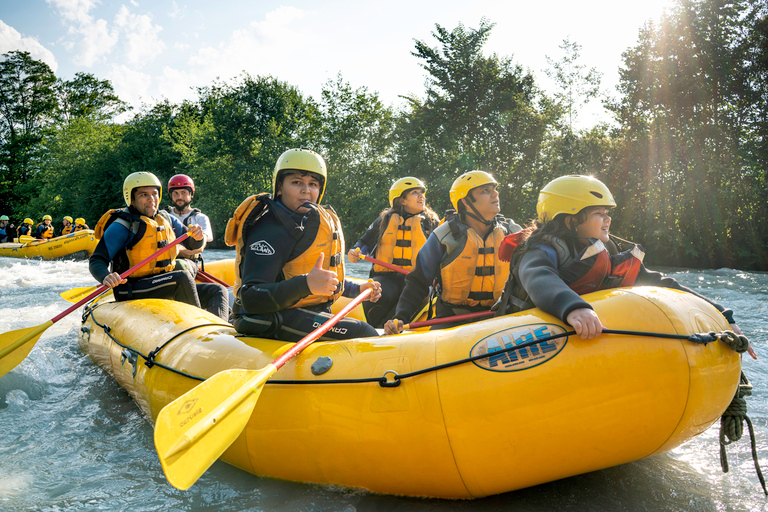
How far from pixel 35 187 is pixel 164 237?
33310 mm

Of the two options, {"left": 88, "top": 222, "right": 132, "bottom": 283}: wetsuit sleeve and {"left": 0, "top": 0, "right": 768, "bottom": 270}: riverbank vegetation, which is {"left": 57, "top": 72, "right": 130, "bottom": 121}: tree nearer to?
{"left": 0, "top": 0, "right": 768, "bottom": 270}: riverbank vegetation

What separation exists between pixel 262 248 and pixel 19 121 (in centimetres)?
3923

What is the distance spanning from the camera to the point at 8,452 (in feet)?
9.29

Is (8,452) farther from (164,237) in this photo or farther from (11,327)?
(11,327)

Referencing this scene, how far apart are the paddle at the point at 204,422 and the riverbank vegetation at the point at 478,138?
47.3 feet

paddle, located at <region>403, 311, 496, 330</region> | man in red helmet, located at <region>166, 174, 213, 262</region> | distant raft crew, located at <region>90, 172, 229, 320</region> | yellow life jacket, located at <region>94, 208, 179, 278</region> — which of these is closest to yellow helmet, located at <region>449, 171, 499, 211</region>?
paddle, located at <region>403, 311, 496, 330</region>

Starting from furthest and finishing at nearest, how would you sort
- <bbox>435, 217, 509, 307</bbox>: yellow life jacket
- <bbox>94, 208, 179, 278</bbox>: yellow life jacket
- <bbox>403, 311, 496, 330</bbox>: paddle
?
1. <bbox>94, 208, 179, 278</bbox>: yellow life jacket
2. <bbox>435, 217, 509, 307</bbox>: yellow life jacket
3. <bbox>403, 311, 496, 330</bbox>: paddle

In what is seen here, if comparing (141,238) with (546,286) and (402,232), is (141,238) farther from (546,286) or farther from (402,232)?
(546,286)

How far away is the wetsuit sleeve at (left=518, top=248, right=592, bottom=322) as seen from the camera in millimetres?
1941

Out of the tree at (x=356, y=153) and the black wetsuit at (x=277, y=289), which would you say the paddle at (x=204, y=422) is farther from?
the tree at (x=356, y=153)

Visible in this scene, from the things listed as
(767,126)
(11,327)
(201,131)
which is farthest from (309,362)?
(201,131)

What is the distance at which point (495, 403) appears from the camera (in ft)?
6.18

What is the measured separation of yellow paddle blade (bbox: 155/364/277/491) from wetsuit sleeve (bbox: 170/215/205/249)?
10.2ft

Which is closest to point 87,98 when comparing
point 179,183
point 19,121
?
point 19,121
